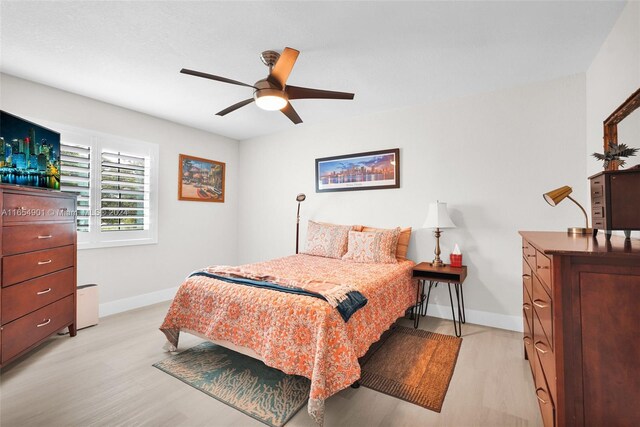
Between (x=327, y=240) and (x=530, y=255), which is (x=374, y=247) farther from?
(x=530, y=255)

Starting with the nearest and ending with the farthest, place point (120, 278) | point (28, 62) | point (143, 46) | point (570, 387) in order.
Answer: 1. point (570, 387)
2. point (143, 46)
3. point (28, 62)
4. point (120, 278)

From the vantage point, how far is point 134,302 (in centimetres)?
370

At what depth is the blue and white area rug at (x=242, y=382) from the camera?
1.80m

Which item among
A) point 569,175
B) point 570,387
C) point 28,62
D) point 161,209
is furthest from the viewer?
point 161,209

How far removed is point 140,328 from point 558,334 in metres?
3.52

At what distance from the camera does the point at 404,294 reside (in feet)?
9.59

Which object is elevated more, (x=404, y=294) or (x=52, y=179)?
(x=52, y=179)

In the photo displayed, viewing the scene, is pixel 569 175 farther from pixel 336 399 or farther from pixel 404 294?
pixel 336 399

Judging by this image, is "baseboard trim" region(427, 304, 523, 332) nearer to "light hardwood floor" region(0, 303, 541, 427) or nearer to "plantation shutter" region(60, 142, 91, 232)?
"light hardwood floor" region(0, 303, 541, 427)

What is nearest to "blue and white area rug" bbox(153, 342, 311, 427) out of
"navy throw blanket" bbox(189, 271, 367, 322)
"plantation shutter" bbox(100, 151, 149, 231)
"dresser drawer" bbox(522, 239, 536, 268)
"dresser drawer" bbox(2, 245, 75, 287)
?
"navy throw blanket" bbox(189, 271, 367, 322)

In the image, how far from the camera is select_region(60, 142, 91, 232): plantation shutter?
10.3 feet

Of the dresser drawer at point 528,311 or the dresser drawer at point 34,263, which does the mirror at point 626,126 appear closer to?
the dresser drawer at point 528,311

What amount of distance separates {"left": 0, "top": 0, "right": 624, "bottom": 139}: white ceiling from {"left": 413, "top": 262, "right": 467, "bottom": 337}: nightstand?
1.92 metres

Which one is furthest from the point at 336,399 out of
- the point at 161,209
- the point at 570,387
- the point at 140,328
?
the point at 161,209
